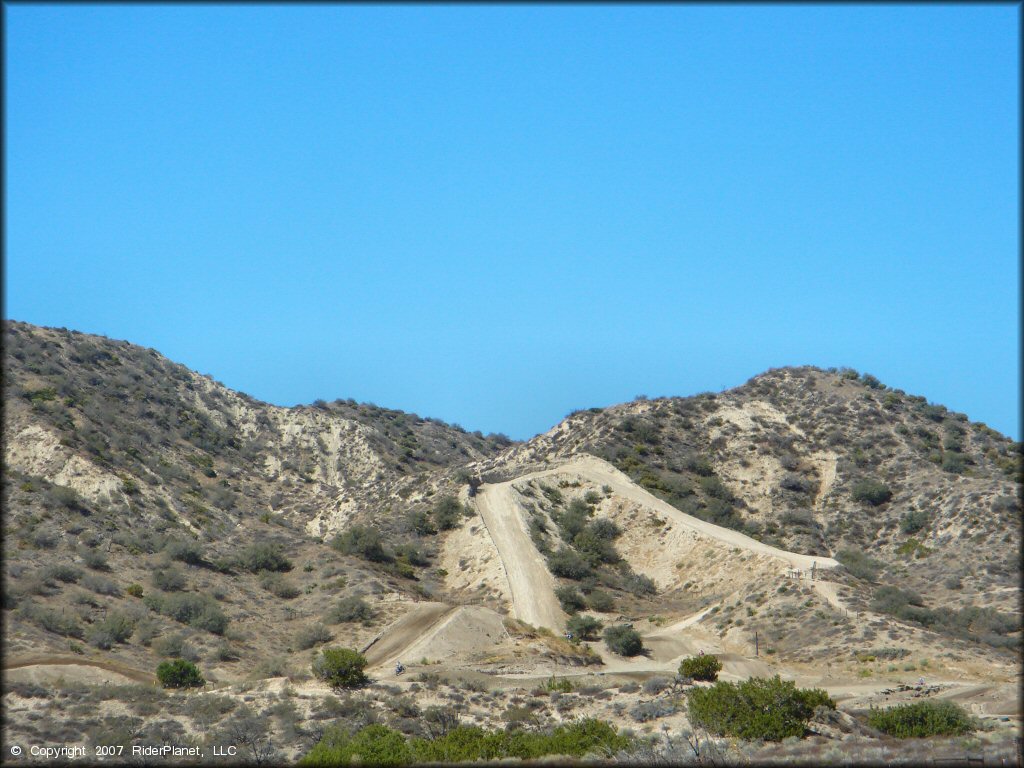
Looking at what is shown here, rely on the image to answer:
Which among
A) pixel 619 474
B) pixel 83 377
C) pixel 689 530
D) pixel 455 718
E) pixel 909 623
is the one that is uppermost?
pixel 83 377

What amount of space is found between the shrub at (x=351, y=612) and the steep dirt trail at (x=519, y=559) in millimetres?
8458

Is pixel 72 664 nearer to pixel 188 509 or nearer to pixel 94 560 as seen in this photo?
pixel 94 560

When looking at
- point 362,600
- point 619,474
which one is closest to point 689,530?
point 619,474

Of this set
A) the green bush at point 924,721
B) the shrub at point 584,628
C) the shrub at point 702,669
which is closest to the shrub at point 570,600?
the shrub at point 584,628

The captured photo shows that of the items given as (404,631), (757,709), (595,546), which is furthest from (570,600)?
(757,709)

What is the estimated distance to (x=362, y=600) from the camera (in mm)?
55844

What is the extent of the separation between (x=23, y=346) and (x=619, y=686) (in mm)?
64363

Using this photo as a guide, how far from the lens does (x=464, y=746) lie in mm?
29484

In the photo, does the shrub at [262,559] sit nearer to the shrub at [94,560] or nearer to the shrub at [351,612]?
the shrub at [351,612]

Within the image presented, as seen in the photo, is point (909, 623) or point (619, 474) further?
point (619, 474)

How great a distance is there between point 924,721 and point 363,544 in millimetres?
41339

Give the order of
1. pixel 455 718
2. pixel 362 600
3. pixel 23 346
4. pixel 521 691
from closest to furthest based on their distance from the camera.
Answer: pixel 455 718, pixel 521 691, pixel 362 600, pixel 23 346

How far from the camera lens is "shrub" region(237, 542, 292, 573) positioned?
61.9m

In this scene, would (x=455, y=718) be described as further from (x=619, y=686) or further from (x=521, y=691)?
(x=619, y=686)
